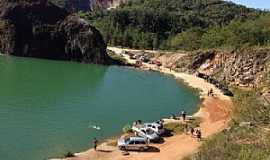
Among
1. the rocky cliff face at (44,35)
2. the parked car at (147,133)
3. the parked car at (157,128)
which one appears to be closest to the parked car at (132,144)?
the parked car at (147,133)

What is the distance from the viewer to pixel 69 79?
123188 millimetres

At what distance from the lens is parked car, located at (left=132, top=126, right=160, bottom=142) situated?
66625 mm

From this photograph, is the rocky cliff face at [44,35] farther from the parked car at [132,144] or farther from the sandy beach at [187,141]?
the parked car at [132,144]

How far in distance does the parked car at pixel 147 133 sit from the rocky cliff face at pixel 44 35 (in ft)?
310

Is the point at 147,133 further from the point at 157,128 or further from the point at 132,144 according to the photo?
the point at 132,144

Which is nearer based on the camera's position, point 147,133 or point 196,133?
point 147,133

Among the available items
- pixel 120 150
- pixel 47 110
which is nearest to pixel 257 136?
pixel 120 150

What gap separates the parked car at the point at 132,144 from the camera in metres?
62.5

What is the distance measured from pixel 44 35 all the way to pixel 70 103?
262 ft

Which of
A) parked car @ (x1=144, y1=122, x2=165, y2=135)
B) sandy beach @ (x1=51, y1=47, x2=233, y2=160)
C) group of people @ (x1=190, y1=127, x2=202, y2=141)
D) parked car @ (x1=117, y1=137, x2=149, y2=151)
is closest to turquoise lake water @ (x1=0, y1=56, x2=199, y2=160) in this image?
sandy beach @ (x1=51, y1=47, x2=233, y2=160)

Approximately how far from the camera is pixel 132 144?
2473 inches

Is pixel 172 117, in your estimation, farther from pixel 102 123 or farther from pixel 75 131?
pixel 75 131

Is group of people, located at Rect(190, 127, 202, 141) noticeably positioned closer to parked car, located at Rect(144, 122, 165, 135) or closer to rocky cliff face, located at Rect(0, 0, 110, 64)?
parked car, located at Rect(144, 122, 165, 135)

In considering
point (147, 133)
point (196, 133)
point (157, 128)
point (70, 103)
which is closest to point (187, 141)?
point (196, 133)
